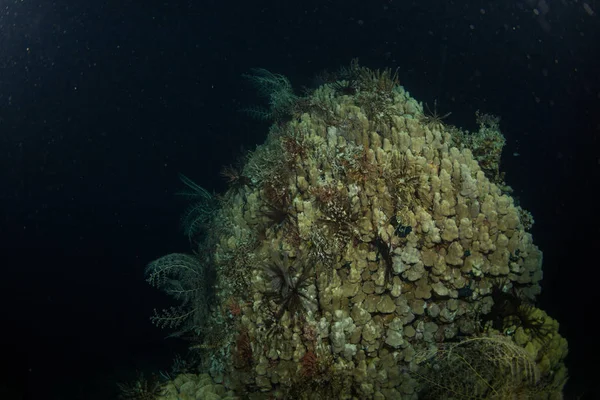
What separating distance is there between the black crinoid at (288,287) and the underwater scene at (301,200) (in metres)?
0.03

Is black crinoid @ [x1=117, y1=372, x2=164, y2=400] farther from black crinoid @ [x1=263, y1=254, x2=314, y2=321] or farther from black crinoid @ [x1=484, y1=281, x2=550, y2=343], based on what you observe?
black crinoid @ [x1=484, y1=281, x2=550, y2=343]

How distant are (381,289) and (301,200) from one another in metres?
1.60

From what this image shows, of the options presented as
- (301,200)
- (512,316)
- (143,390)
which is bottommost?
(143,390)

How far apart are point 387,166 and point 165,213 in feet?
41.4

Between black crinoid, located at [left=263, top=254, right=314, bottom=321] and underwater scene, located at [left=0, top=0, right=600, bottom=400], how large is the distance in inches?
1.3

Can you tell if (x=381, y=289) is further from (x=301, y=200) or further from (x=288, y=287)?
(x=301, y=200)

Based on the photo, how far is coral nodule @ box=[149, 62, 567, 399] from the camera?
4.10 metres

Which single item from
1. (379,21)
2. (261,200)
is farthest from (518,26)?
(261,200)

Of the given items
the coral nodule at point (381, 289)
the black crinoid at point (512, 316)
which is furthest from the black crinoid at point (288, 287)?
the black crinoid at point (512, 316)

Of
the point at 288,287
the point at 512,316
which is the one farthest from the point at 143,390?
the point at 512,316

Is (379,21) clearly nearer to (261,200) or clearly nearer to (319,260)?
(261,200)

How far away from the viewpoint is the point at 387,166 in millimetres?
4711

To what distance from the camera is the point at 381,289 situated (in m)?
4.26

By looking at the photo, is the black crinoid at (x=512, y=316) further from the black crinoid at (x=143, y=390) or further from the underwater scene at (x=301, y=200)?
the black crinoid at (x=143, y=390)
